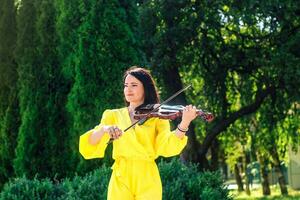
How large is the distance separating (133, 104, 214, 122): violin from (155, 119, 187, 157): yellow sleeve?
0.51 ft

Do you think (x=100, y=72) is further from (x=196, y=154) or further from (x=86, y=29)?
(x=196, y=154)

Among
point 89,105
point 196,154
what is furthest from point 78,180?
point 196,154

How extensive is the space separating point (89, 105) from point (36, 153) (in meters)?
1.14

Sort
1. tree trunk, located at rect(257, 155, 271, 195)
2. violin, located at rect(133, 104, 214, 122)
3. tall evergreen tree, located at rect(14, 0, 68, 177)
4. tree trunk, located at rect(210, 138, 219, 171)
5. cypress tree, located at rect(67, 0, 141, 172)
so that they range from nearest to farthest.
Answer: violin, located at rect(133, 104, 214, 122), cypress tree, located at rect(67, 0, 141, 172), tall evergreen tree, located at rect(14, 0, 68, 177), tree trunk, located at rect(210, 138, 219, 171), tree trunk, located at rect(257, 155, 271, 195)

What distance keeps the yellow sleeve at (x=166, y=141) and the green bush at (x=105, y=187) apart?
1780 mm

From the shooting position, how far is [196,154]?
1349 cm

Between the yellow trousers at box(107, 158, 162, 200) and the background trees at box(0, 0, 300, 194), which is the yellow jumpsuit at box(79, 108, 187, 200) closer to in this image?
the yellow trousers at box(107, 158, 162, 200)

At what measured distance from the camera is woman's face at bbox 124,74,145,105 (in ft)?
13.3

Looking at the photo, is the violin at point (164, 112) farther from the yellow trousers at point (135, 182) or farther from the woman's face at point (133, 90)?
the yellow trousers at point (135, 182)

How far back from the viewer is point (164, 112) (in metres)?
3.76

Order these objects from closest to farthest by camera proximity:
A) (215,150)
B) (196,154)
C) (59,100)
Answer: (59,100), (196,154), (215,150)

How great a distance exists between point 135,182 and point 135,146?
228 millimetres

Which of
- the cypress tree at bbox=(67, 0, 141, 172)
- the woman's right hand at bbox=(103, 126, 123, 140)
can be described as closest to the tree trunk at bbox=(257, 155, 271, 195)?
the cypress tree at bbox=(67, 0, 141, 172)

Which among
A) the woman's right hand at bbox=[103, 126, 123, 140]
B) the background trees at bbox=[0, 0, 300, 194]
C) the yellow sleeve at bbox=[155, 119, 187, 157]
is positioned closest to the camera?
the woman's right hand at bbox=[103, 126, 123, 140]
